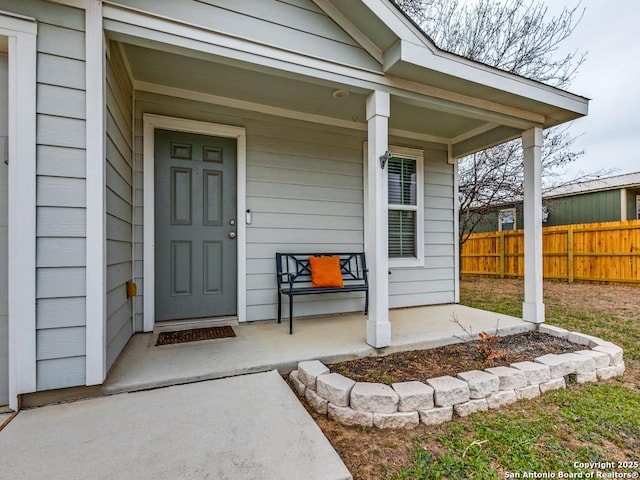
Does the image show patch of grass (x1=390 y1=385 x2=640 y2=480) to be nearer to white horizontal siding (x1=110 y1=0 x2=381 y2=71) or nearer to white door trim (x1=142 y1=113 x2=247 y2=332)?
white door trim (x1=142 y1=113 x2=247 y2=332)

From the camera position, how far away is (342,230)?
143 inches

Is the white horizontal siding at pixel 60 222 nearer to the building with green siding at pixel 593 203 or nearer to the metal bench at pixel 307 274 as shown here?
the metal bench at pixel 307 274

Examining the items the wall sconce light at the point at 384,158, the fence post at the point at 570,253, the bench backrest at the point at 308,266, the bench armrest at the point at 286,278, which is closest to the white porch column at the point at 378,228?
the wall sconce light at the point at 384,158

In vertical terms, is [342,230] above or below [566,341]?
above

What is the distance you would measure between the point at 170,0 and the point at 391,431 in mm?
2888

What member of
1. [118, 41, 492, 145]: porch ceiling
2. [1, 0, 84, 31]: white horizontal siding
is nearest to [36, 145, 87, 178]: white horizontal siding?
[1, 0, 84, 31]: white horizontal siding

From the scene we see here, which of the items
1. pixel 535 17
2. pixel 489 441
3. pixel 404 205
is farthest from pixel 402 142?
pixel 535 17

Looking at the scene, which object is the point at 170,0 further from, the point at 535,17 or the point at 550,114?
the point at 535,17

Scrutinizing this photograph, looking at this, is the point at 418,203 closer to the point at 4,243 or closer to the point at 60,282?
the point at 60,282

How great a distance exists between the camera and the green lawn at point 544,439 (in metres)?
1.32

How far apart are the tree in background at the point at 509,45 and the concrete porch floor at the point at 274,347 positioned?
4472 millimetres

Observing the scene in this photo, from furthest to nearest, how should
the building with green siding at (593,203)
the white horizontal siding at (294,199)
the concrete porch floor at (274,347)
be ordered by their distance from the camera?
the building with green siding at (593,203), the white horizontal siding at (294,199), the concrete porch floor at (274,347)

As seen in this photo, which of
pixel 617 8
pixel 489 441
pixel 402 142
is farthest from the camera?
pixel 617 8

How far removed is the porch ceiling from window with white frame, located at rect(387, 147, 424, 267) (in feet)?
1.48
